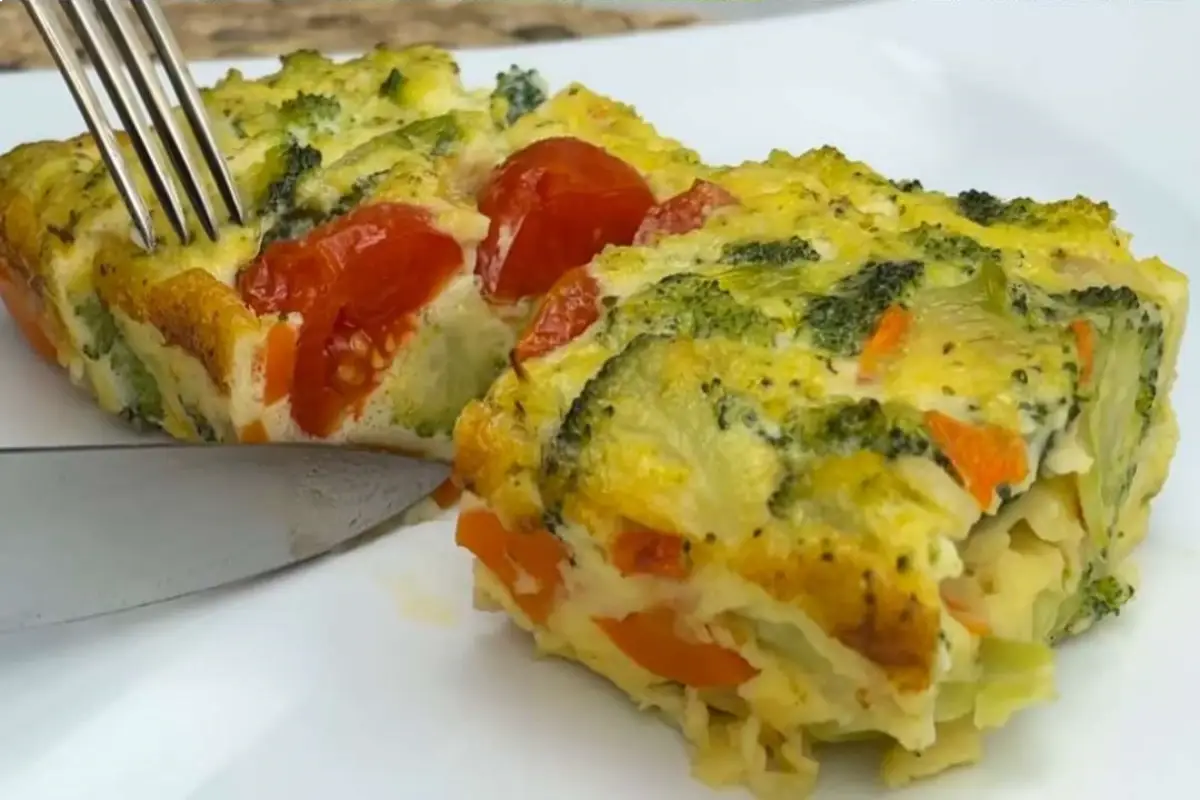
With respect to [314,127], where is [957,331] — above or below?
below

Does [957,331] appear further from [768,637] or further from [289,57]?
[289,57]

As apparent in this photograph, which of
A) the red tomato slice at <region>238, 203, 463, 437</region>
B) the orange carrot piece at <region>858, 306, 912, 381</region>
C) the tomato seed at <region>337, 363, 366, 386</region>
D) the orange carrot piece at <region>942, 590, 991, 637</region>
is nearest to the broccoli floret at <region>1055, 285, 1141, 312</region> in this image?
the orange carrot piece at <region>858, 306, 912, 381</region>

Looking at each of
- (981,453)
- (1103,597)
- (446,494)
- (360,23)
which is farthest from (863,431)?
(360,23)

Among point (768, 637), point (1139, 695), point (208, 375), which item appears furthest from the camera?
point (208, 375)

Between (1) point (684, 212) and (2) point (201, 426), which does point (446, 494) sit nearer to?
(2) point (201, 426)

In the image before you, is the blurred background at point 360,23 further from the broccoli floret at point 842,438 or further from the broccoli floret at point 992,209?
the broccoli floret at point 842,438

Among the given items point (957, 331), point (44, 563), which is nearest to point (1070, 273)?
point (957, 331)
